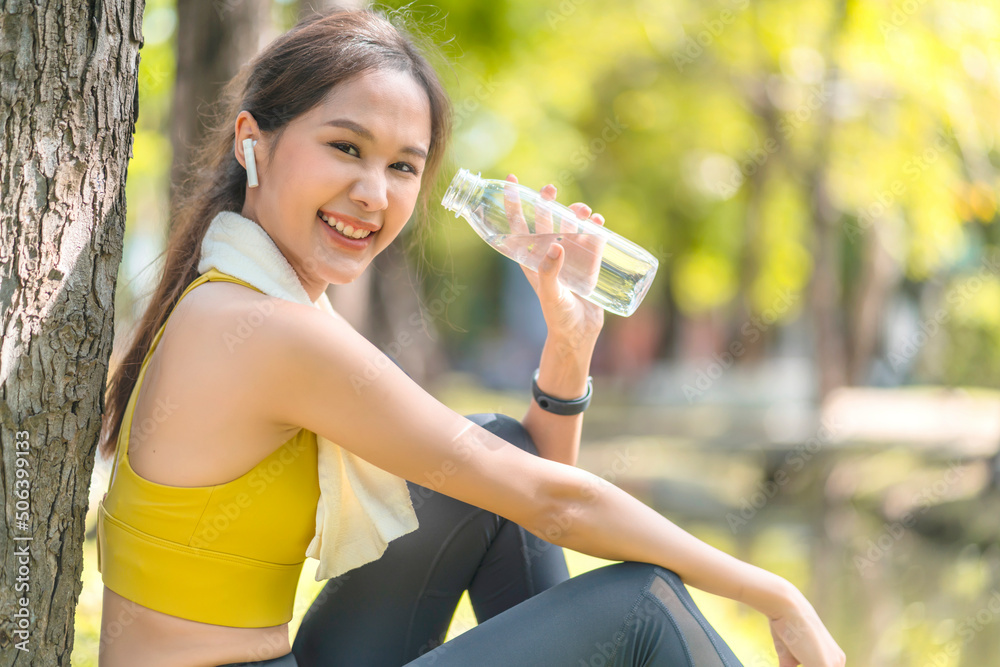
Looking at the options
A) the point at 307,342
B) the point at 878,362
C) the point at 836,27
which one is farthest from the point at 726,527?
the point at 878,362

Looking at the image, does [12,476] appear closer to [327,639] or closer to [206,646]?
[206,646]

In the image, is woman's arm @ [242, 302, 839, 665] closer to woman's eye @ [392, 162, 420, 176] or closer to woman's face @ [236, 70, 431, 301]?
woman's face @ [236, 70, 431, 301]

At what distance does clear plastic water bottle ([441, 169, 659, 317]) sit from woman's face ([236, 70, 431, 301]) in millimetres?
360

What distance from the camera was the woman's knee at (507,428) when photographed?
2.10 metres

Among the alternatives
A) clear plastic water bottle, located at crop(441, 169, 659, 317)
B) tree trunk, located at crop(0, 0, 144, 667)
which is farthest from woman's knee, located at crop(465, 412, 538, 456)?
tree trunk, located at crop(0, 0, 144, 667)

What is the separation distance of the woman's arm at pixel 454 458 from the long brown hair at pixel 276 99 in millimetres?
419

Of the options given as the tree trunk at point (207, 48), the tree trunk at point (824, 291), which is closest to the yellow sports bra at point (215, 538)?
Result: the tree trunk at point (207, 48)

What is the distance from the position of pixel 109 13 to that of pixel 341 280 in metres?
0.64

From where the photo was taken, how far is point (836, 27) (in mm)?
6477

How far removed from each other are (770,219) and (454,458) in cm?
1039

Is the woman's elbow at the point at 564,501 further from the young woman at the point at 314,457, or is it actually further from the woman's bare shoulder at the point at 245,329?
the woman's bare shoulder at the point at 245,329

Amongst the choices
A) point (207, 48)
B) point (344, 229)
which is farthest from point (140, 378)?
point (207, 48)

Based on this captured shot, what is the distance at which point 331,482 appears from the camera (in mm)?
1637

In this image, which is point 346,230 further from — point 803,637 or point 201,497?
point 803,637
